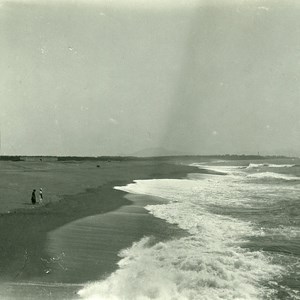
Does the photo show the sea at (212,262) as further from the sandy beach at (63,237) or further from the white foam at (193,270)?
the sandy beach at (63,237)

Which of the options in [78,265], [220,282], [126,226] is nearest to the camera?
[220,282]

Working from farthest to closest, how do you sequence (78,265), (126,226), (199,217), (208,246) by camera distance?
(199,217) < (126,226) < (208,246) < (78,265)

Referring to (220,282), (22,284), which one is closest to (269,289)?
(220,282)

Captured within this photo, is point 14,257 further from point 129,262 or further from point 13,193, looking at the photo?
point 13,193

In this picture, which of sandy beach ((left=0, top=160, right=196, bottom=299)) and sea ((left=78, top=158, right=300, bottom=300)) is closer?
sea ((left=78, top=158, right=300, bottom=300))

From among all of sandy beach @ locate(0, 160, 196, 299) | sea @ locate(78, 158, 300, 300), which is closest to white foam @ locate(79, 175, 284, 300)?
sea @ locate(78, 158, 300, 300)

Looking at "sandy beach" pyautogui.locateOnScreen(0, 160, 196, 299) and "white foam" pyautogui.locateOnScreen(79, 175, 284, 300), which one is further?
"sandy beach" pyautogui.locateOnScreen(0, 160, 196, 299)

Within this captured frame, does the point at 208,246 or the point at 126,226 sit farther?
the point at 126,226

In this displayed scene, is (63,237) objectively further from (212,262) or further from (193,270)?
(212,262)

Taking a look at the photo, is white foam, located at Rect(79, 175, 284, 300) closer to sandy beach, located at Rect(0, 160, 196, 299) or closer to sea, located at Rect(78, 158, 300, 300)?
sea, located at Rect(78, 158, 300, 300)

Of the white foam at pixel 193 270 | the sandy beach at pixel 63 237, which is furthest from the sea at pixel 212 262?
the sandy beach at pixel 63 237

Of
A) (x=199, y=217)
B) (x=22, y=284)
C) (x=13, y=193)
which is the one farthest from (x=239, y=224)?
(x=13, y=193)
